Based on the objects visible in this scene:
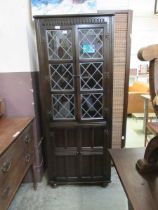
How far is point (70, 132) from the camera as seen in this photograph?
2.00 m

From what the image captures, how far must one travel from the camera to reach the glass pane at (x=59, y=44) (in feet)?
5.78

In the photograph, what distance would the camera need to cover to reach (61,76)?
6.13 ft

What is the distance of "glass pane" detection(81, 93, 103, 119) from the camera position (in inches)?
75.1

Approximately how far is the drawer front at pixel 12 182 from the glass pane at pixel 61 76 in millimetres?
742

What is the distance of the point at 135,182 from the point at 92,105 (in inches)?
49.1

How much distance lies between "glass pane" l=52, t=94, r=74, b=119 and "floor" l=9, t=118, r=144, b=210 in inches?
33.8

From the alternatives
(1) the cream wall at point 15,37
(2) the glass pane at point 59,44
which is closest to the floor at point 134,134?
(2) the glass pane at point 59,44

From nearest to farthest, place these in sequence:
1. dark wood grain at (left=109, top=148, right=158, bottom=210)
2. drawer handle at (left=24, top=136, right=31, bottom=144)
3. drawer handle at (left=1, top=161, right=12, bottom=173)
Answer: dark wood grain at (left=109, top=148, right=158, bottom=210) → drawer handle at (left=1, top=161, right=12, bottom=173) → drawer handle at (left=24, top=136, right=31, bottom=144)

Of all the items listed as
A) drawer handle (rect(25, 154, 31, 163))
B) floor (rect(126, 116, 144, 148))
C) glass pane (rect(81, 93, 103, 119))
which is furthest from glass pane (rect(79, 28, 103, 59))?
floor (rect(126, 116, 144, 148))

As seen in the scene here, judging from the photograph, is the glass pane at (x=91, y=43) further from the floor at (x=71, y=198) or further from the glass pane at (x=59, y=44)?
the floor at (x=71, y=198)

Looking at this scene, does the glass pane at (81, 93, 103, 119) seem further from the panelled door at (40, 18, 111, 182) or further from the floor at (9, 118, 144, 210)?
the floor at (9, 118, 144, 210)

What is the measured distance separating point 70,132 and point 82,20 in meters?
1.15

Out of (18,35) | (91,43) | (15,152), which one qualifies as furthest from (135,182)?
(18,35)

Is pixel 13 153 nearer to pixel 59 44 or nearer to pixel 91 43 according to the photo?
pixel 59 44
